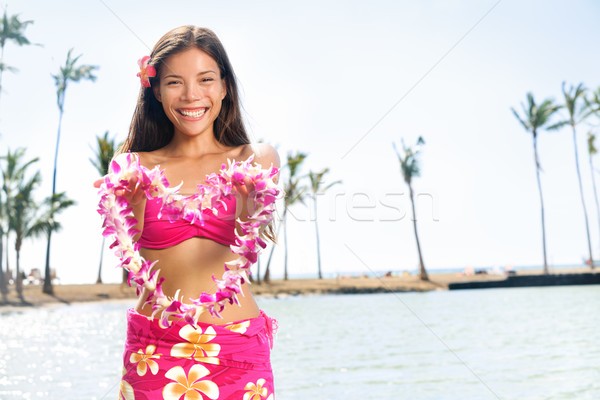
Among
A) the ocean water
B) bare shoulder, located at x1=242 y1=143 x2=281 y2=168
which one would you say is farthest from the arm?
the ocean water

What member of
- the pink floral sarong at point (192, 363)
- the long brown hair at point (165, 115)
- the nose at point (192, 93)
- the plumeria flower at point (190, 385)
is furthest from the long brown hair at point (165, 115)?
the plumeria flower at point (190, 385)

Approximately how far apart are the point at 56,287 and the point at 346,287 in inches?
649

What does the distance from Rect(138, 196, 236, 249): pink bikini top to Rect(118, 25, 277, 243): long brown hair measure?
0.63 ft

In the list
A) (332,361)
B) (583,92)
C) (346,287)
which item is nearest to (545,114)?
(583,92)

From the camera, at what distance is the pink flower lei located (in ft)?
7.10

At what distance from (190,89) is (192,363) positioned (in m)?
0.99

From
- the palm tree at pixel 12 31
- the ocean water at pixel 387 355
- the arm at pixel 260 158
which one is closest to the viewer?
the arm at pixel 260 158

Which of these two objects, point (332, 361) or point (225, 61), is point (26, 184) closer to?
point (332, 361)

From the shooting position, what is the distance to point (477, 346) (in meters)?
15.1

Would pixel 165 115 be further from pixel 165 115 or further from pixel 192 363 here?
pixel 192 363

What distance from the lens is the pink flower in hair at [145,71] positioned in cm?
255

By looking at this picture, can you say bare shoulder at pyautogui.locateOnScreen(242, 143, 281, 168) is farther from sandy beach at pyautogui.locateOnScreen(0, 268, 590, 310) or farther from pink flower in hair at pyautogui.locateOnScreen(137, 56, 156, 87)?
sandy beach at pyautogui.locateOnScreen(0, 268, 590, 310)

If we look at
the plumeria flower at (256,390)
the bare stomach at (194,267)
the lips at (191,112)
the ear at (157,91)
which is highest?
the ear at (157,91)

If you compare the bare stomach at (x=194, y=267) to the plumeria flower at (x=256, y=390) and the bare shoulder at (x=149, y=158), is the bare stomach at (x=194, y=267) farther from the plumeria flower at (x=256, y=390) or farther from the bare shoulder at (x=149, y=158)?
the bare shoulder at (x=149, y=158)
